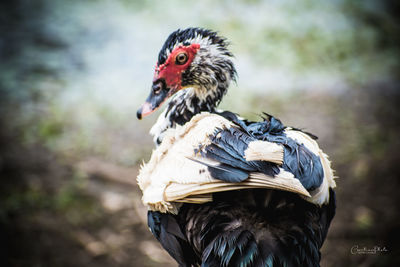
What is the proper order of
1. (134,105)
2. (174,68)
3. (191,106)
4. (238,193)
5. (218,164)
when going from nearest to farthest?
1. (218,164)
2. (238,193)
3. (174,68)
4. (191,106)
5. (134,105)

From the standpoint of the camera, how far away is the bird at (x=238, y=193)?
1.50 metres

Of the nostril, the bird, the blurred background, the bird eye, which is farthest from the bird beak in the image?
the blurred background

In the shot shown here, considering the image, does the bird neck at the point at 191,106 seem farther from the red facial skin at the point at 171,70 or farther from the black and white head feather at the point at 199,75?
the red facial skin at the point at 171,70

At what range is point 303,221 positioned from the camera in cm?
171

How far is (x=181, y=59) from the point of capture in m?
2.07

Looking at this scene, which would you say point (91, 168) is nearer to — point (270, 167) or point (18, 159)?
point (18, 159)

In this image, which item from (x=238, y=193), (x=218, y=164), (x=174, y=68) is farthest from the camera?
(x=174, y=68)

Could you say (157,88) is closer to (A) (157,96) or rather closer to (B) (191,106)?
(A) (157,96)

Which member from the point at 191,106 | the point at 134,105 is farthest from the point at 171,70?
the point at 134,105

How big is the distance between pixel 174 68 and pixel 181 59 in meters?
0.06

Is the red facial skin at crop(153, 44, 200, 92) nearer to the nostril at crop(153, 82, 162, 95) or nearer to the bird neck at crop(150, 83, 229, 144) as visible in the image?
the nostril at crop(153, 82, 162, 95)

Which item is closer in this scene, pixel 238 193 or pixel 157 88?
pixel 238 193

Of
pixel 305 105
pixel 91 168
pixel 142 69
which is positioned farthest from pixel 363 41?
pixel 91 168

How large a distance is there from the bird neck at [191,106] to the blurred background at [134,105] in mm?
1278
